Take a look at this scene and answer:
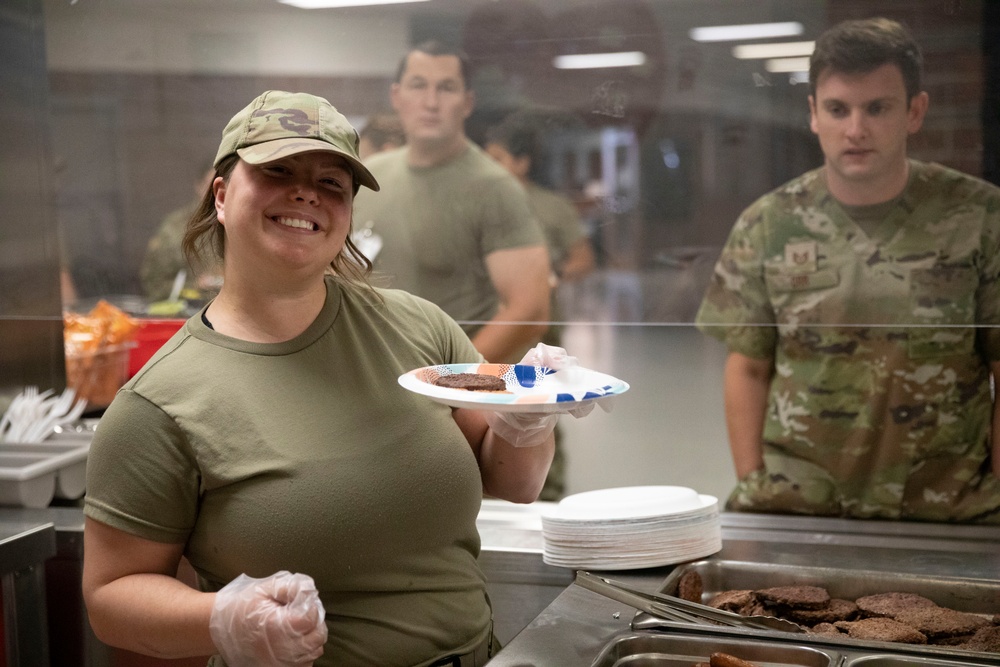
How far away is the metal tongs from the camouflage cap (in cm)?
65

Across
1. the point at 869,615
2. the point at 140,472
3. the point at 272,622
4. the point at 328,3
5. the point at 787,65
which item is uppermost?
the point at 328,3

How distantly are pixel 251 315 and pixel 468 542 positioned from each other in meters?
0.41

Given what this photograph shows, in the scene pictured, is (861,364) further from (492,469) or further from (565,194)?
(492,469)

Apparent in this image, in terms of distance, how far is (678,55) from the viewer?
1.98 metres

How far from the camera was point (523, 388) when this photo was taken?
50.1 inches

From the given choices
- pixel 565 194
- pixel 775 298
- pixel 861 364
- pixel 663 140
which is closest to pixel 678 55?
pixel 663 140

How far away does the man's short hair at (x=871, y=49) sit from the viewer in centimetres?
181

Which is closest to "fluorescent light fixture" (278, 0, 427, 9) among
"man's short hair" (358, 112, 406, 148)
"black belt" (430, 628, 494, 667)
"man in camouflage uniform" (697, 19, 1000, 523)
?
"man's short hair" (358, 112, 406, 148)

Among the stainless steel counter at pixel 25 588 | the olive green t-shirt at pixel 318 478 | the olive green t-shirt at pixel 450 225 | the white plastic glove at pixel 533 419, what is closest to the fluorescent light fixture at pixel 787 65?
the olive green t-shirt at pixel 450 225

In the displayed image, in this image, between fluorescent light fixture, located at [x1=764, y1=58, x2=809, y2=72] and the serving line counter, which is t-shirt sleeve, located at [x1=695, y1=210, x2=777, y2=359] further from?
the serving line counter

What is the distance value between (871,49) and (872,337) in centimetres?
53

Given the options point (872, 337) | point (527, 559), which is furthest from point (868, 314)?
point (527, 559)

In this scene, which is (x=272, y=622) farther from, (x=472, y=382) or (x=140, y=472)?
(x=472, y=382)

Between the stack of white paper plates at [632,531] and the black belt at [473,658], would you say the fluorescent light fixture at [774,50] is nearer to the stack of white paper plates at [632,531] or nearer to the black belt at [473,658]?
the stack of white paper plates at [632,531]
